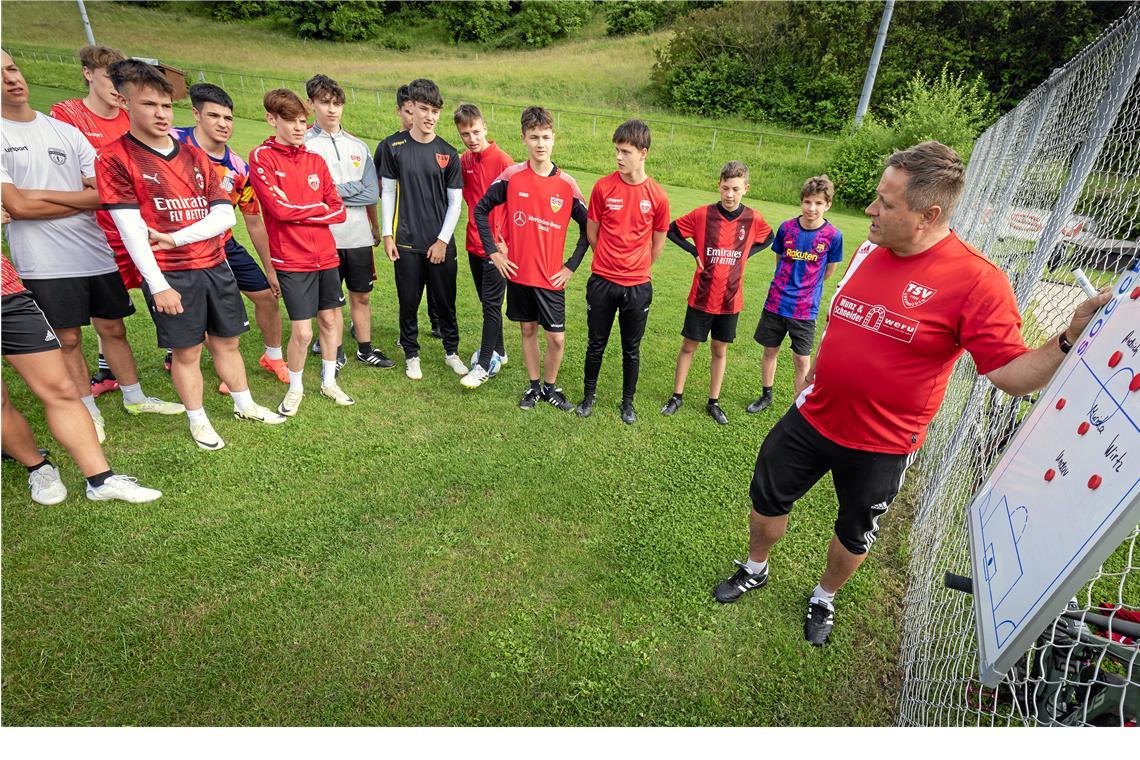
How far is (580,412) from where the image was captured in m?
4.43

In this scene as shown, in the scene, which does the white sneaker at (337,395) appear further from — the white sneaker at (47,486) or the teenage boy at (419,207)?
the white sneaker at (47,486)

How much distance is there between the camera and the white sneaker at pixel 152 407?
398cm

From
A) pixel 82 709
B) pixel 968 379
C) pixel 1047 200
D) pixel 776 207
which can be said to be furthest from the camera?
pixel 776 207

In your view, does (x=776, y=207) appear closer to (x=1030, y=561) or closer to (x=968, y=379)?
(x=968, y=379)

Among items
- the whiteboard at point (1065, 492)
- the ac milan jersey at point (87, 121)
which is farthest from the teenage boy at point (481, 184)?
the whiteboard at point (1065, 492)

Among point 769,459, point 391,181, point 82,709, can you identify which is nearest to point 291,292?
point 391,181

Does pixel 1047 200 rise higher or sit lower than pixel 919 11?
lower

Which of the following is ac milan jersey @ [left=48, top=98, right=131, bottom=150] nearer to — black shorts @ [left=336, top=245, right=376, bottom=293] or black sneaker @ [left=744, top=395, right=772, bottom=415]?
black shorts @ [left=336, top=245, right=376, bottom=293]

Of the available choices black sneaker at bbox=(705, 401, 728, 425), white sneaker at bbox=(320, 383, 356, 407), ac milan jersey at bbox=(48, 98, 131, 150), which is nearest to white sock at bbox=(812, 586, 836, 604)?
black sneaker at bbox=(705, 401, 728, 425)

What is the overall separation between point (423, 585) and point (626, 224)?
267 centimetres

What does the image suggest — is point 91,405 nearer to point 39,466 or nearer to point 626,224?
point 39,466

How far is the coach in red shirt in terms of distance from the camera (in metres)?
1.87

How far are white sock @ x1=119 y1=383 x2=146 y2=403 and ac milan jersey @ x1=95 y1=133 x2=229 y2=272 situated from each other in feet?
3.82

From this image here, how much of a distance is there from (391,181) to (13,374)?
131 inches
